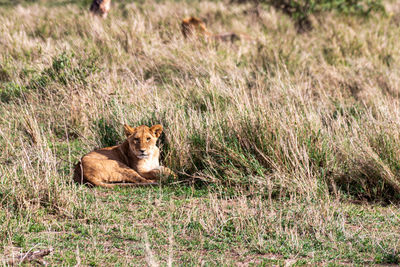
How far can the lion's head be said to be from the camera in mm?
5859

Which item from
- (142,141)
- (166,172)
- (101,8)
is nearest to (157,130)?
(142,141)

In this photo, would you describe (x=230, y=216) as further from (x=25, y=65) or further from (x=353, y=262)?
(x=25, y=65)

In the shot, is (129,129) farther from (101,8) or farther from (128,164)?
(101,8)

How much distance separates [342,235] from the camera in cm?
460

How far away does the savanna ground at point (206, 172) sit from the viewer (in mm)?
4457

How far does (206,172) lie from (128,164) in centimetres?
88

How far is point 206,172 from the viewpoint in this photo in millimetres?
5859

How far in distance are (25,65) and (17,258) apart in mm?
5678

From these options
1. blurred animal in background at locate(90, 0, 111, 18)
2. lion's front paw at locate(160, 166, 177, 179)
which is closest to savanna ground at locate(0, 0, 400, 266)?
lion's front paw at locate(160, 166, 177, 179)

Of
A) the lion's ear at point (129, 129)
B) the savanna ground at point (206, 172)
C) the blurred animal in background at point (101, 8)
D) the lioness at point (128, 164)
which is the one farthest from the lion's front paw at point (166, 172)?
the blurred animal in background at point (101, 8)

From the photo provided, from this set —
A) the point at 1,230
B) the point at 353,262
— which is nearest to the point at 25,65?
→ the point at 1,230

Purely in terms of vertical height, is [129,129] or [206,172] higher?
[129,129]

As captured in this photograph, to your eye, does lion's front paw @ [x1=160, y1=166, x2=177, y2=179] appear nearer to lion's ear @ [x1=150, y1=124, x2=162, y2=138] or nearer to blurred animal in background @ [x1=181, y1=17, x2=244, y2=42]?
lion's ear @ [x1=150, y1=124, x2=162, y2=138]

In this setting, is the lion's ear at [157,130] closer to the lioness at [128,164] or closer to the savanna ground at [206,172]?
the lioness at [128,164]
